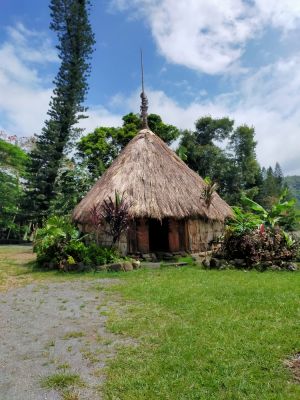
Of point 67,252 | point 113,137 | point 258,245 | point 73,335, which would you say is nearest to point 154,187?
point 67,252

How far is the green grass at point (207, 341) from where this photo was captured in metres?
3.04

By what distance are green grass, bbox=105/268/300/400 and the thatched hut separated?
4468 millimetres

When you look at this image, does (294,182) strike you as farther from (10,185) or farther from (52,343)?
(52,343)

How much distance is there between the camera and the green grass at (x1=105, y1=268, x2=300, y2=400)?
9.96 feet

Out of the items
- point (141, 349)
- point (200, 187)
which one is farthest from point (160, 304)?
point (200, 187)

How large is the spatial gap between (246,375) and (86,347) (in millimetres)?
1793

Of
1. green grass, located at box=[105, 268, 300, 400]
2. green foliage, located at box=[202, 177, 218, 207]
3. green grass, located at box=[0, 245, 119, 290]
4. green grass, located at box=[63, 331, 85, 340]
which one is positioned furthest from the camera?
green foliage, located at box=[202, 177, 218, 207]

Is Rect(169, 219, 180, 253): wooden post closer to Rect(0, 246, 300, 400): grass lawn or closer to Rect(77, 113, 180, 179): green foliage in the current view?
Rect(0, 246, 300, 400): grass lawn

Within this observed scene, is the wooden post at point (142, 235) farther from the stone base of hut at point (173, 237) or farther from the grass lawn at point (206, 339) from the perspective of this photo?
the grass lawn at point (206, 339)

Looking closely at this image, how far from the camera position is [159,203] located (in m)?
11.4

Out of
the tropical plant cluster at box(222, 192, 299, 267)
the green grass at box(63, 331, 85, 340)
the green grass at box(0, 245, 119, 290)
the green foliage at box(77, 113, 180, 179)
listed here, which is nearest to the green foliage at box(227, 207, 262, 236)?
the tropical plant cluster at box(222, 192, 299, 267)

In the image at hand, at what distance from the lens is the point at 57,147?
22.7 meters

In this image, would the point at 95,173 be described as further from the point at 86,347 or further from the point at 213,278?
the point at 86,347

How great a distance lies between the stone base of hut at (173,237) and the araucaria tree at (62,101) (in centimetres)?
960
